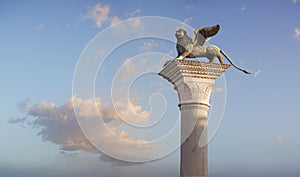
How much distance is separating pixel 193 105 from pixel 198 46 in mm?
1916

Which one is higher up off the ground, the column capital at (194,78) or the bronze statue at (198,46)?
the bronze statue at (198,46)

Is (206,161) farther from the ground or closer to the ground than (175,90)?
closer to the ground

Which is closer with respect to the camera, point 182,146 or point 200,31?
point 182,146

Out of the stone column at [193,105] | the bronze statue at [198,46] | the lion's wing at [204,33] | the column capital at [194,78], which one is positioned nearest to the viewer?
the stone column at [193,105]

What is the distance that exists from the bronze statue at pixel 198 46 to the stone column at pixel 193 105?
0.46 m

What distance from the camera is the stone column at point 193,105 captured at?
11.7 m

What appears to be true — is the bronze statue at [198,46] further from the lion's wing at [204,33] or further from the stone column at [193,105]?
the stone column at [193,105]

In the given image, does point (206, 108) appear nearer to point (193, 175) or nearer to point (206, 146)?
point (206, 146)

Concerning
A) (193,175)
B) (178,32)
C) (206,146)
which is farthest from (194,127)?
(178,32)

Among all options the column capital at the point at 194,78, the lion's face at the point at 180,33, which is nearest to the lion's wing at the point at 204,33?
the lion's face at the point at 180,33

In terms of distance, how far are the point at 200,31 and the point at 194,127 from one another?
3.07 m

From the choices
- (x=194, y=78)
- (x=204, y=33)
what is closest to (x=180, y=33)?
(x=204, y=33)

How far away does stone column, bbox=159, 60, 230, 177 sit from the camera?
1168cm

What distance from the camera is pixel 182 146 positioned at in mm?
11953
